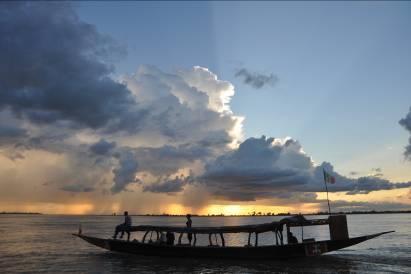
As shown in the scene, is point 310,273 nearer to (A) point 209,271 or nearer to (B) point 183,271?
(A) point 209,271

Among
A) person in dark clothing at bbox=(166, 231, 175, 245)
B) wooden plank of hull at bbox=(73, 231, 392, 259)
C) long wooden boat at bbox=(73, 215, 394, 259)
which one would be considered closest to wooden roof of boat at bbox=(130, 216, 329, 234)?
long wooden boat at bbox=(73, 215, 394, 259)

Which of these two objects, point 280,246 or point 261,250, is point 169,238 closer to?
point 261,250

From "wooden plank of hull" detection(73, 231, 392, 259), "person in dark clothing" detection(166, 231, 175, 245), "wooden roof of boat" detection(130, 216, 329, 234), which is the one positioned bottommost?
"wooden plank of hull" detection(73, 231, 392, 259)

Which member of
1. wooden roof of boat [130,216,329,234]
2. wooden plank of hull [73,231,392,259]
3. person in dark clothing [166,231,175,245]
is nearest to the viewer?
wooden plank of hull [73,231,392,259]

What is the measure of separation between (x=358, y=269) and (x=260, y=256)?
6927mm

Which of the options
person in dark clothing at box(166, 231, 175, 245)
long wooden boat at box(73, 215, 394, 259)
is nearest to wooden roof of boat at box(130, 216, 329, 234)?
long wooden boat at box(73, 215, 394, 259)

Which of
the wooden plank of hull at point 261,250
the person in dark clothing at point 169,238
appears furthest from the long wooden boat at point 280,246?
the person in dark clothing at point 169,238

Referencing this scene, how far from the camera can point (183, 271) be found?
87.7 ft

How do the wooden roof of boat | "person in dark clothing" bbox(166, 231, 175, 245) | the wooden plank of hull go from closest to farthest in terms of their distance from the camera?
the wooden plank of hull
the wooden roof of boat
"person in dark clothing" bbox(166, 231, 175, 245)

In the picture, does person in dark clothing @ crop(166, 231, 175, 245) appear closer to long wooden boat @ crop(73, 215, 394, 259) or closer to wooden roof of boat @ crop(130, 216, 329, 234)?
long wooden boat @ crop(73, 215, 394, 259)

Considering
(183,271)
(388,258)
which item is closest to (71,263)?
(183,271)

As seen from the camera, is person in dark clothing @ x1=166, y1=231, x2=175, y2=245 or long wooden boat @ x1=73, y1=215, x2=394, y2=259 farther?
person in dark clothing @ x1=166, y1=231, x2=175, y2=245

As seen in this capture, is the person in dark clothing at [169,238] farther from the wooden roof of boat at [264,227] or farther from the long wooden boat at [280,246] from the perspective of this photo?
the wooden roof of boat at [264,227]

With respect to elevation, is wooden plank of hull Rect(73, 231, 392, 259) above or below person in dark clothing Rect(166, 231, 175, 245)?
below
